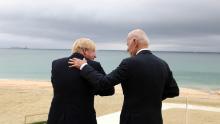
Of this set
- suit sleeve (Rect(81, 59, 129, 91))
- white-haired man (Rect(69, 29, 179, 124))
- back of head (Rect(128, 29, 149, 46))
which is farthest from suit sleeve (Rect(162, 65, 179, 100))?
suit sleeve (Rect(81, 59, 129, 91))

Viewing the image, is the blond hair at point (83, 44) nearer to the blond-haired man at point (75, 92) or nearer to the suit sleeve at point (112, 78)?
the blond-haired man at point (75, 92)

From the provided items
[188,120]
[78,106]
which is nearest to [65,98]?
[78,106]

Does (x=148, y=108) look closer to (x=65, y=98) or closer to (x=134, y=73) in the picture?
(x=134, y=73)

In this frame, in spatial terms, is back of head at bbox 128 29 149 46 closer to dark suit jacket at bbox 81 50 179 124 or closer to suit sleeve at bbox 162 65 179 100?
dark suit jacket at bbox 81 50 179 124

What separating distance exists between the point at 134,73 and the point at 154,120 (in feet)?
1.23

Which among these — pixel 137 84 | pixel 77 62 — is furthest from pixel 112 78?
pixel 77 62

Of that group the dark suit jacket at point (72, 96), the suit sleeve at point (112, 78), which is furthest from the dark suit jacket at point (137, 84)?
the dark suit jacket at point (72, 96)

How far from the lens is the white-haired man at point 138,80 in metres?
3.27

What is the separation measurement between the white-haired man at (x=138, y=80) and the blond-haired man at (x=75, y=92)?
0.11m

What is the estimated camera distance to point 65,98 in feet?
11.6

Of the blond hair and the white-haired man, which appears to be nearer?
the white-haired man

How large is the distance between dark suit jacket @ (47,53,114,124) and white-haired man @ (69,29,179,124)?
4.5 inches

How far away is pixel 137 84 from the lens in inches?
130

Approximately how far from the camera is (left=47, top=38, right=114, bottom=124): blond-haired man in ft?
11.5
